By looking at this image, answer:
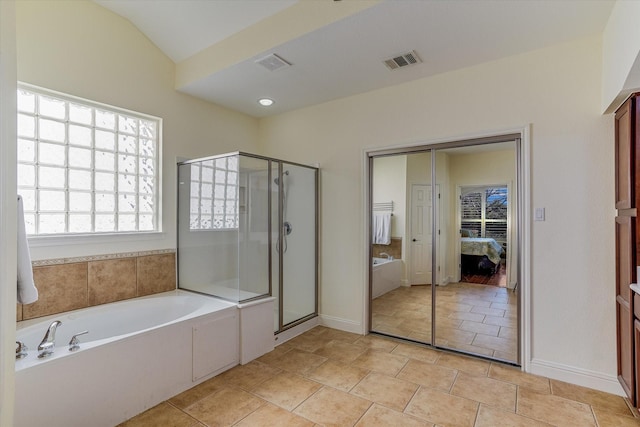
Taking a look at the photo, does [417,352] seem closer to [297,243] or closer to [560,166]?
[297,243]

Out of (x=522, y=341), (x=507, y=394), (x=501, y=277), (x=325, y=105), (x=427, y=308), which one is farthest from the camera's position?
(x=325, y=105)

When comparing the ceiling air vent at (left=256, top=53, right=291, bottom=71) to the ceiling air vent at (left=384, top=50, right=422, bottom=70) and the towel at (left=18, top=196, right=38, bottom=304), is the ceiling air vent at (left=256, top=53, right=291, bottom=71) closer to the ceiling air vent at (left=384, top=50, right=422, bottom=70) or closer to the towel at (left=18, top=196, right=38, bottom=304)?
the ceiling air vent at (left=384, top=50, right=422, bottom=70)

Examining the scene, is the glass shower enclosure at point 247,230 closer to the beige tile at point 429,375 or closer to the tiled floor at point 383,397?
the tiled floor at point 383,397

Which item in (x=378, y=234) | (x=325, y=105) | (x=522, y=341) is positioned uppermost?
(x=325, y=105)

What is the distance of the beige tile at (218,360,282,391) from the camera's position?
2471 millimetres

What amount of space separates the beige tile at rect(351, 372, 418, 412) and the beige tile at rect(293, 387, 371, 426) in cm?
9

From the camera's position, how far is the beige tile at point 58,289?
2441 millimetres

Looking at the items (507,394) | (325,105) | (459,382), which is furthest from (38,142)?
(507,394)

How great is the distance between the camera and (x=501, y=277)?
293 cm

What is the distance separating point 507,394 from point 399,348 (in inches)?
39.6

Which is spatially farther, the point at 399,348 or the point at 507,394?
the point at 399,348

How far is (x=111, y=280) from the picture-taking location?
2883 mm

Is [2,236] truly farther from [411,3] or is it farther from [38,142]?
[411,3]

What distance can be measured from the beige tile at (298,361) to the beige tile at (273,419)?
1.81 feet
